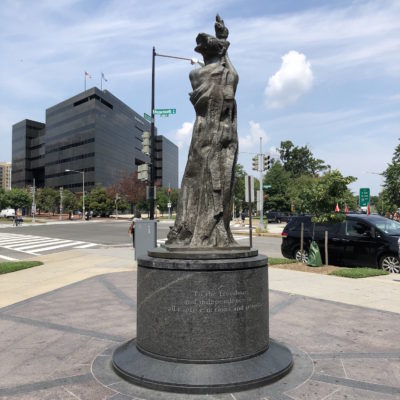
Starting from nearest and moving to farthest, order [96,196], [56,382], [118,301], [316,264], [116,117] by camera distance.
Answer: [56,382] → [118,301] → [316,264] → [96,196] → [116,117]

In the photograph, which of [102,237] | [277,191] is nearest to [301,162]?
[277,191]

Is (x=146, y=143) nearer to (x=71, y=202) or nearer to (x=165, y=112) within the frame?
(x=165, y=112)

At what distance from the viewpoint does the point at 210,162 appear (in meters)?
5.33

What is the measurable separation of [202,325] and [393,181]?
4022 centimetres

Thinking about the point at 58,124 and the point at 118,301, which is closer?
the point at 118,301

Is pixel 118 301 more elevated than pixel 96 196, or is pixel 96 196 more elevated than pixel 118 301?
pixel 96 196

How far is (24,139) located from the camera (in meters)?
123

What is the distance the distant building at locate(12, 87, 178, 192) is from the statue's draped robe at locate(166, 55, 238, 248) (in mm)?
82191

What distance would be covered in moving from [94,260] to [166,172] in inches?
5316

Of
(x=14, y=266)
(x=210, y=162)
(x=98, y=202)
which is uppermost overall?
(x=98, y=202)

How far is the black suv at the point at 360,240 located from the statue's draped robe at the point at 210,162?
319 inches

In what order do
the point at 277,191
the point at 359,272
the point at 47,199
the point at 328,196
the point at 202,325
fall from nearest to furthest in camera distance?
the point at 202,325 < the point at 359,272 < the point at 328,196 < the point at 277,191 < the point at 47,199

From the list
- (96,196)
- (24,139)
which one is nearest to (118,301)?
(96,196)

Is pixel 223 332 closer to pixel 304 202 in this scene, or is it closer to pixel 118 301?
pixel 118 301
